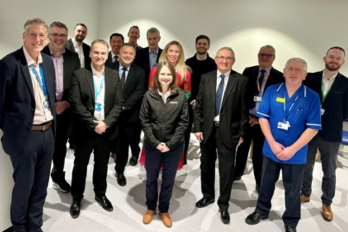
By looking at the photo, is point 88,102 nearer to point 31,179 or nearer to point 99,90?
point 99,90

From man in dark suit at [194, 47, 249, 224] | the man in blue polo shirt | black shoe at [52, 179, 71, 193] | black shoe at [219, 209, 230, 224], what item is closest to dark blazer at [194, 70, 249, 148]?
man in dark suit at [194, 47, 249, 224]

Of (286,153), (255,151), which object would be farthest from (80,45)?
(286,153)

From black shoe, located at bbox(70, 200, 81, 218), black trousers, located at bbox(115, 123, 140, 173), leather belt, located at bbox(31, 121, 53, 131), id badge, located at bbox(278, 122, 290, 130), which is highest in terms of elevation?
id badge, located at bbox(278, 122, 290, 130)

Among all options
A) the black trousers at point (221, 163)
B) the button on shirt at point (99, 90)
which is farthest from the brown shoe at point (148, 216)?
the button on shirt at point (99, 90)

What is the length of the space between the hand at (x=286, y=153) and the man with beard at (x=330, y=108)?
0.67 meters

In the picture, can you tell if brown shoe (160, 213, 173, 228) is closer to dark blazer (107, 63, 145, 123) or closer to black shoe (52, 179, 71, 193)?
black shoe (52, 179, 71, 193)

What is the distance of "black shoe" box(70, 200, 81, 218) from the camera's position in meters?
2.53

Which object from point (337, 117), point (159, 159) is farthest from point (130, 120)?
point (337, 117)

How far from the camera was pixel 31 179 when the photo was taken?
80.1 inches

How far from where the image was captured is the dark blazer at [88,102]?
236 centimetres

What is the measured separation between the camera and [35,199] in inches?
85.0

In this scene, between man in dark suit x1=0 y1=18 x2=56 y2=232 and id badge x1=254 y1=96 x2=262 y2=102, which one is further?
id badge x1=254 y1=96 x2=262 y2=102

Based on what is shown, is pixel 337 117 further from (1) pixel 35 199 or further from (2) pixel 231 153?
(1) pixel 35 199

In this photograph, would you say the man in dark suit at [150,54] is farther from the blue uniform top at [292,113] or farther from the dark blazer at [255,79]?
the blue uniform top at [292,113]
